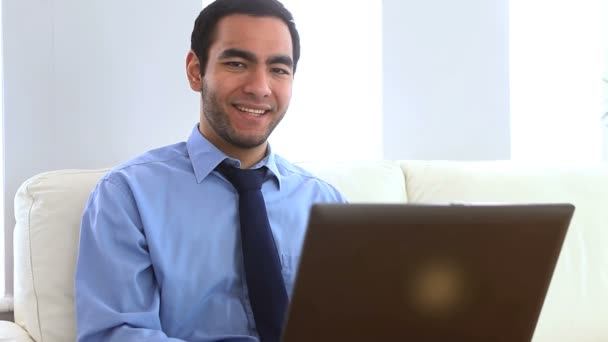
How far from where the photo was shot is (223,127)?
63.4 inches

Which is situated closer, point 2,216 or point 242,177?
point 242,177

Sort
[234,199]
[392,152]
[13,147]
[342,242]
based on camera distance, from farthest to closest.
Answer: [392,152] < [13,147] < [234,199] < [342,242]

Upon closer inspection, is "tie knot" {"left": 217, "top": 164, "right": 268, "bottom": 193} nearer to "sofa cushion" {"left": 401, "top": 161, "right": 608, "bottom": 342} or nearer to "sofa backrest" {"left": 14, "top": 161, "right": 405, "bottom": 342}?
"sofa backrest" {"left": 14, "top": 161, "right": 405, "bottom": 342}

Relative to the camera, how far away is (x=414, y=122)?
8.55ft

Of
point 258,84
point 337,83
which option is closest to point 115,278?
point 258,84

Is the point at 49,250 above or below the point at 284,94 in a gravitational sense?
below

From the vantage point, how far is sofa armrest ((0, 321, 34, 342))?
1531 mm

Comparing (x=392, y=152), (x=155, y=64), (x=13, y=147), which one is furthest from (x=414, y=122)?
(x=13, y=147)

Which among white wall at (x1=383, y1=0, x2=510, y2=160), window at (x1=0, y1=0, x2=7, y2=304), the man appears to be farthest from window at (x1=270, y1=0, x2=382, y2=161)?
window at (x1=0, y1=0, x2=7, y2=304)

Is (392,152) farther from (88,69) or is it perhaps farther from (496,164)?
(88,69)

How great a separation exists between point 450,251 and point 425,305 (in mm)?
73

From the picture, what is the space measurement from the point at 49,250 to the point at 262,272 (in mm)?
482

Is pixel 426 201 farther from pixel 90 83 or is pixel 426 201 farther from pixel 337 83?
pixel 90 83

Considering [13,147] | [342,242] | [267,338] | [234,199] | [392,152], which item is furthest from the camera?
[392,152]
